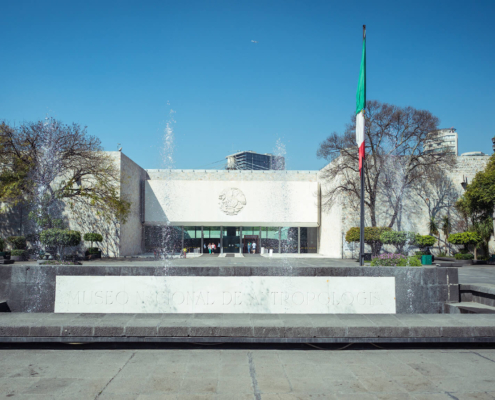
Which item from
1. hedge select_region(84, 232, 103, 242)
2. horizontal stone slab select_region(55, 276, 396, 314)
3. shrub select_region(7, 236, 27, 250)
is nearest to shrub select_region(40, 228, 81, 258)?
hedge select_region(84, 232, 103, 242)

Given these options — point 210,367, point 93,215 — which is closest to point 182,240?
point 93,215

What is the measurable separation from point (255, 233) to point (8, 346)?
95.7 feet

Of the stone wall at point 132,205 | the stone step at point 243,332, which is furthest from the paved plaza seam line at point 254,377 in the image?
the stone wall at point 132,205

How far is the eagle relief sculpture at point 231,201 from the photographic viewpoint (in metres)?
32.5

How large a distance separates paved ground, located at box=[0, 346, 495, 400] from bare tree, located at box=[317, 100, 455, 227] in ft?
71.0

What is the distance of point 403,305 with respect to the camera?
23.7ft

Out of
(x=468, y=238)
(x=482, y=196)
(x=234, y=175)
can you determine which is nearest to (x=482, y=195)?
(x=482, y=196)

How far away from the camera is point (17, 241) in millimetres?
25719

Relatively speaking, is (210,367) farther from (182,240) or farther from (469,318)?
(182,240)

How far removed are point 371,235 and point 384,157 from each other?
5.65m

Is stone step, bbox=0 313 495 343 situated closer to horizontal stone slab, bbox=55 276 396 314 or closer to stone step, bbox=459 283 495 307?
horizontal stone slab, bbox=55 276 396 314

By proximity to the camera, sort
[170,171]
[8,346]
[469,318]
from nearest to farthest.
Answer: [8,346] → [469,318] → [170,171]

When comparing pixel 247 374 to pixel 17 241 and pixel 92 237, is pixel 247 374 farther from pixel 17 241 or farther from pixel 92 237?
pixel 17 241

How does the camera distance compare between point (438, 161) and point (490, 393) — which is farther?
point (438, 161)
